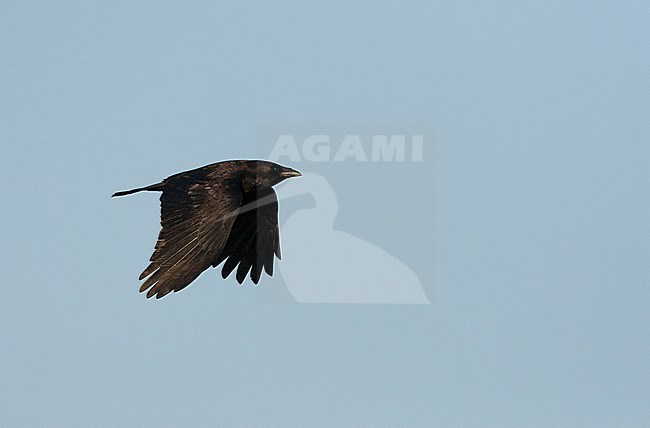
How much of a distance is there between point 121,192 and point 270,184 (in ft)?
7.86

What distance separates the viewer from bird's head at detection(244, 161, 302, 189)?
1941cm

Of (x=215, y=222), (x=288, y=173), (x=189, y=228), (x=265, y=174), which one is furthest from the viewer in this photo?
(x=288, y=173)

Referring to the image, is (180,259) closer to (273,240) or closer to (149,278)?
(149,278)

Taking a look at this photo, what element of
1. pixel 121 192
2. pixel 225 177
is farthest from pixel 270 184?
pixel 121 192

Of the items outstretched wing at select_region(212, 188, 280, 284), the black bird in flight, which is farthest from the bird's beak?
outstretched wing at select_region(212, 188, 280, 284)

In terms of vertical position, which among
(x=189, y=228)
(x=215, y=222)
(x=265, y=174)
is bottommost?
(x=189, y=228)

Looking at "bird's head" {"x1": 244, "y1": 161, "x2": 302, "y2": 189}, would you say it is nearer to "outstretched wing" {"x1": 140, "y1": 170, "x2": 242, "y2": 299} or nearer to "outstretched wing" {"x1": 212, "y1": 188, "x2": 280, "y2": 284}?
"outstretched wing" {"x1": 212, "y1": 188, "x2": 280, "y2": 284}

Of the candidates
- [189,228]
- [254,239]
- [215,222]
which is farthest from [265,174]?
[189,228]

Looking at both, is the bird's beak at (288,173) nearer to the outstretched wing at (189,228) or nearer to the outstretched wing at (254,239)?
the outstretched wing at (254,239)

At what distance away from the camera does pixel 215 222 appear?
17.9 metres

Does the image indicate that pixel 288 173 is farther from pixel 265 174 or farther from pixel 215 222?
pixel 215 222

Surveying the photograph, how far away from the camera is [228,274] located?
19969mm

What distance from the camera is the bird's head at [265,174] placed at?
19406mm

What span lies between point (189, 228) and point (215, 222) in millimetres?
429
